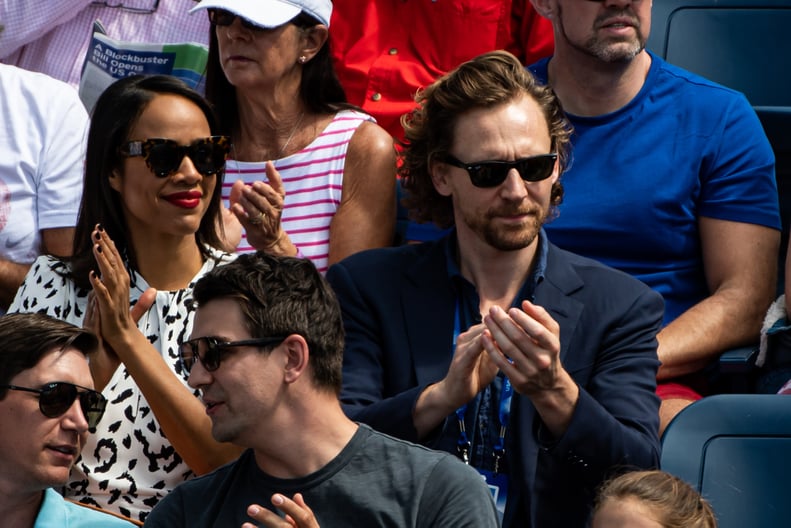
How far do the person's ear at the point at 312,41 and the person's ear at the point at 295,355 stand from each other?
4.82ft

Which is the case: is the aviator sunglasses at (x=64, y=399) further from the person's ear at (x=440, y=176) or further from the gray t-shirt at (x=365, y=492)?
the person's ear at (x=440, y=176)

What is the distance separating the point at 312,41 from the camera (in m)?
3.90

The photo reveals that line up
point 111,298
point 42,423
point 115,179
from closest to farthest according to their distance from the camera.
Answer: point 42,423 → point 111,298 → point 115,179

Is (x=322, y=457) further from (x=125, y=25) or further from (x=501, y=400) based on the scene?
(x=125, y=25)

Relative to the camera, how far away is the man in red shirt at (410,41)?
420cm

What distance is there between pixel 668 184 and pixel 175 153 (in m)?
1.26

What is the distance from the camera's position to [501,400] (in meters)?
2.94

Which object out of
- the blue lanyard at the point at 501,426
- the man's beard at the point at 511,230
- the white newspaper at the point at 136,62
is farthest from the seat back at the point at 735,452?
the white newspaper at the point at 136,62

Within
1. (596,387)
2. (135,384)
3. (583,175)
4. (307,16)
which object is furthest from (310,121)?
(596,387)

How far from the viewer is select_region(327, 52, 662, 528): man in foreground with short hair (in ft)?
8.87

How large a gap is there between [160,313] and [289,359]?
0.68 m

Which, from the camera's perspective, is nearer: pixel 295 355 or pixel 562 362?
pixel 295 355

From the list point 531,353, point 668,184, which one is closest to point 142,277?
point 531,353

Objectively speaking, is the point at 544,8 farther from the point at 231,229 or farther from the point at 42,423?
the point at 42,423
